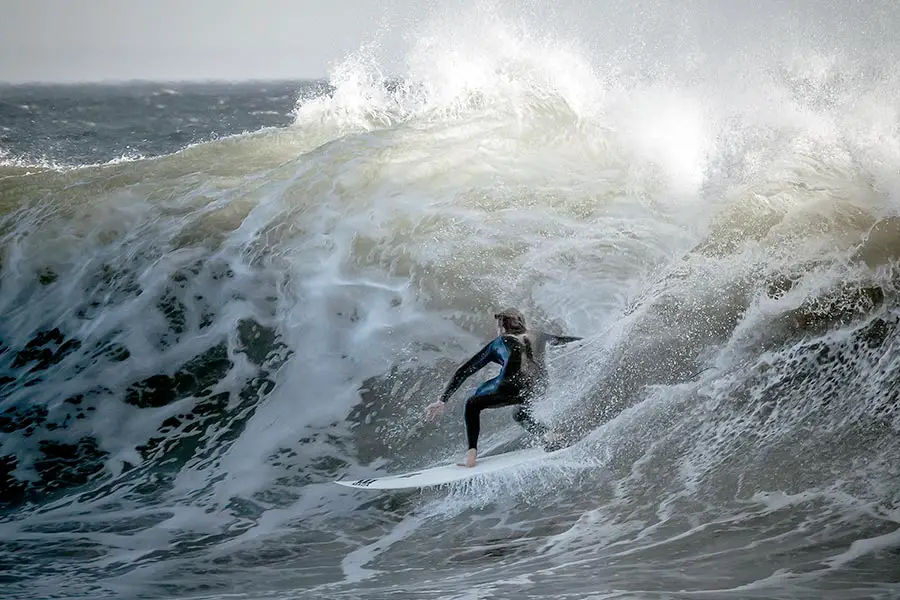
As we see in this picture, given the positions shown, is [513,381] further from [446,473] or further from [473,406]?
[446,473]

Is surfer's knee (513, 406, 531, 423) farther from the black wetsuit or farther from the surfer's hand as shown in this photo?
the surfer's hand

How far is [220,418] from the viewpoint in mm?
7625

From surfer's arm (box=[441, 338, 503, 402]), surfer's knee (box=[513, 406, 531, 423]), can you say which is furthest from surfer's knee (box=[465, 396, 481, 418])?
surfer's knee (box=[513, 406, 531, 423])

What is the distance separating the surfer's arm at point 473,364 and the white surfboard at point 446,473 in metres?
0.50

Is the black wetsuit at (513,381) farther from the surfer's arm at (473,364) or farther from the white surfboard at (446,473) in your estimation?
the white surfboard at (446,473)

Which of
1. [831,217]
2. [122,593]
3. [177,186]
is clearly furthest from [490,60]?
[122,593]

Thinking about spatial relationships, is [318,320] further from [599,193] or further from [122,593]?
[122,593]

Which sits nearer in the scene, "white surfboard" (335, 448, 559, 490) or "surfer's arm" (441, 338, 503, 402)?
"white surfboard" (335, 448, 559, 490)

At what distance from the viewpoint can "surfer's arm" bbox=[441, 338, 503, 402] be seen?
656 centimetres

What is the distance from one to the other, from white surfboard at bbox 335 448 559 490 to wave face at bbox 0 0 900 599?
9 centimetres

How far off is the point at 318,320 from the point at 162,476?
2069mm

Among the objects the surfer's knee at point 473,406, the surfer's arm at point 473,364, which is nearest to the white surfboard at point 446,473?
the surfer's knee at point 473,406

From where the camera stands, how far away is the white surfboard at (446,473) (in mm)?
6430

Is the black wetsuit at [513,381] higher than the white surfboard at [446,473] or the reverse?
higher
